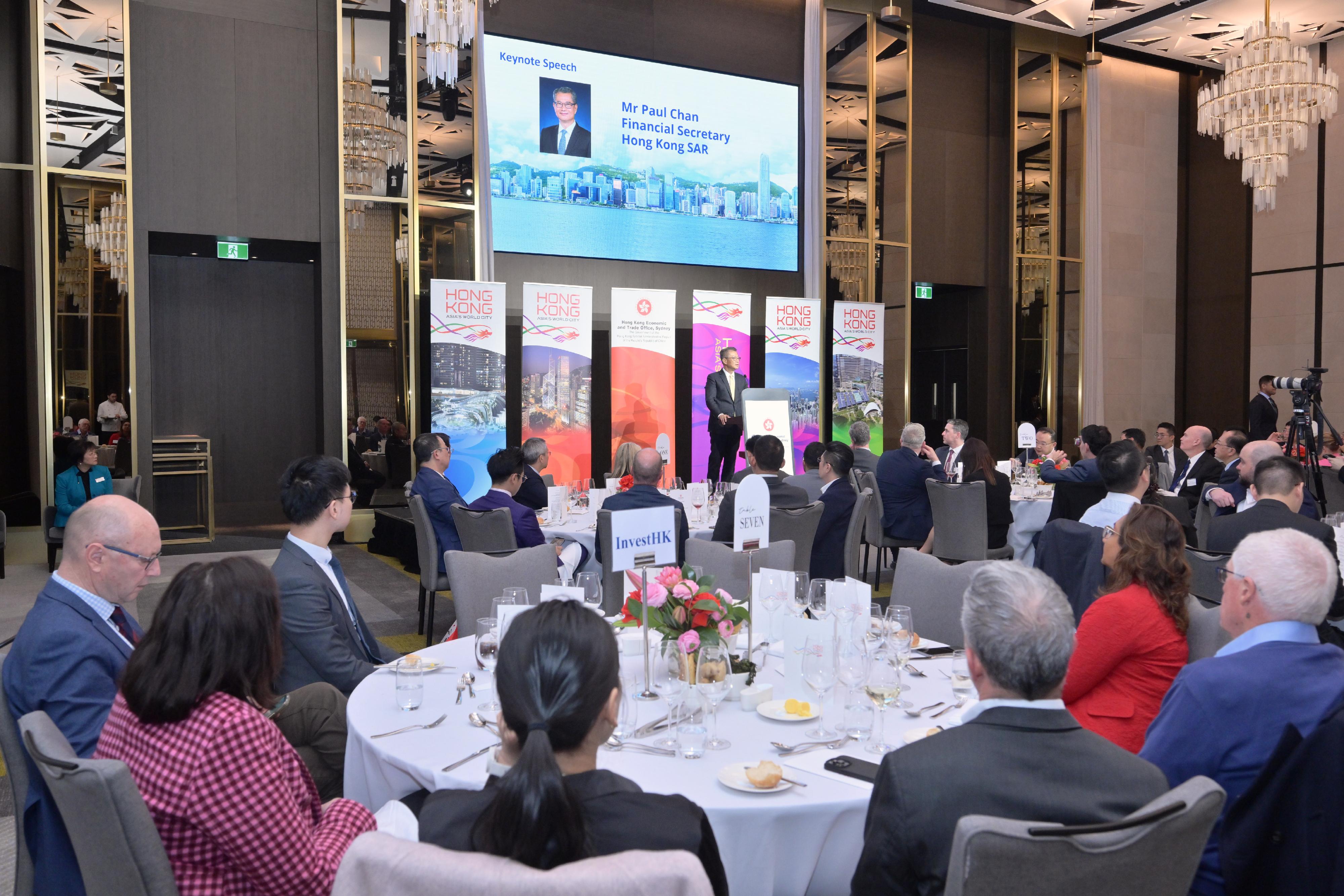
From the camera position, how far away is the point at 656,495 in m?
5.05

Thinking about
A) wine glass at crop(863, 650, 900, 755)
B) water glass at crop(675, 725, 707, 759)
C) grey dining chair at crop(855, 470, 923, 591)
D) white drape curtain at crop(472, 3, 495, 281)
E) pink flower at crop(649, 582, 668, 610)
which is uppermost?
white drape curtain at crop(472, 3, 495, 281)

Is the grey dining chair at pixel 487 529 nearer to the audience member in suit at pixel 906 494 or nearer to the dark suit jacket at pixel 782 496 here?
the dark suit jacket at pixel 782 496

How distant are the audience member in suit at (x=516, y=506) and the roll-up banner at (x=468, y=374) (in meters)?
3.54

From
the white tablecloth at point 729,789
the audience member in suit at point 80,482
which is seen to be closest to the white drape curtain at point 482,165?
the audience member in suit at point 80,482

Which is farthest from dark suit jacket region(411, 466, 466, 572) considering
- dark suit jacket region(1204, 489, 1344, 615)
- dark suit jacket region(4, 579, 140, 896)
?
dark suit jacket region(1204, 489, 1344, 615)

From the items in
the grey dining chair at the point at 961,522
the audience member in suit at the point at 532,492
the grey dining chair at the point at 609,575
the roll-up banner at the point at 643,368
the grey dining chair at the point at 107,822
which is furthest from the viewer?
the roll-up banner at the point at 643,368

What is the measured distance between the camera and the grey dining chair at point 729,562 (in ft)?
13.4

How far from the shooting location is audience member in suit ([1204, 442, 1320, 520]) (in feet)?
17.5

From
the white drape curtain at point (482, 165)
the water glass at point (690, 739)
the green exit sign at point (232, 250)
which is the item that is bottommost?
the water glass at point (690, 739)

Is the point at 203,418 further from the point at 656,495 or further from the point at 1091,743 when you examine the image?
the point at 1091,743

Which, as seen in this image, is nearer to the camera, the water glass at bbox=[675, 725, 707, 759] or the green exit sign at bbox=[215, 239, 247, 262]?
the water glass at bbox=[675, 725, 707, 759]

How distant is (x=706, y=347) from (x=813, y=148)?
2880 millimetres

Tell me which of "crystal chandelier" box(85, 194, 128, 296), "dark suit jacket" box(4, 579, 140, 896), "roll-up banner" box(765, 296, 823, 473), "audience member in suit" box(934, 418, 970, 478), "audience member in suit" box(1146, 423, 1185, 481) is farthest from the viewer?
"roll-up banner" box(765, 296, 823, 473)

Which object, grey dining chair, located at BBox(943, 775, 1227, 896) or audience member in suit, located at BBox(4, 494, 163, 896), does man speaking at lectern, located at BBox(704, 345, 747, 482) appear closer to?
audience member in suit, located at BBox(4, 494, 163, 896)
